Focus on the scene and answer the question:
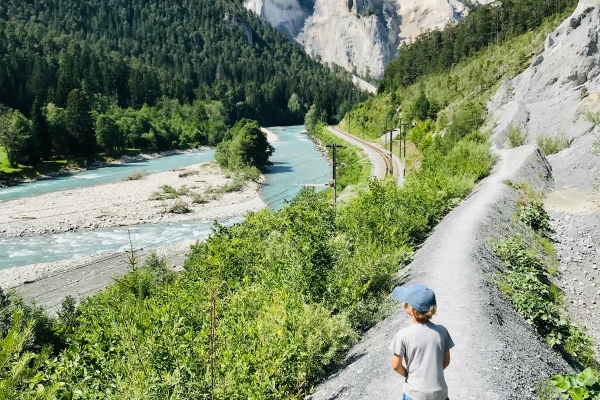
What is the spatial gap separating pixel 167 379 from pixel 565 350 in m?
9.61

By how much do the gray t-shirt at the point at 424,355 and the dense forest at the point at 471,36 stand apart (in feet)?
299

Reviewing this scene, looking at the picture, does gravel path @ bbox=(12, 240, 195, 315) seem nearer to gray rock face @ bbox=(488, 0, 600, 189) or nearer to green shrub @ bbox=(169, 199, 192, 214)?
green shrub @ bbox=(169, 199, 192, 214)

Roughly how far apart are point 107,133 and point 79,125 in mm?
4848

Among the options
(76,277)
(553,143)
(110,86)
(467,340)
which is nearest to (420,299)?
(467,340)

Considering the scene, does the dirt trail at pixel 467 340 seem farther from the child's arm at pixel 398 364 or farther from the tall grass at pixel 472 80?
the tall grass at pixel 472 80

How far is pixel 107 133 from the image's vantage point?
79.0 metres

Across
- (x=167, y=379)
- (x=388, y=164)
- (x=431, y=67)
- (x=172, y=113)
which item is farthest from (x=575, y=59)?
(x=172, y=113)

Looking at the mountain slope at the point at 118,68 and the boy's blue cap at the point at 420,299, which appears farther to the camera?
the mountain slope at the point at 118,68

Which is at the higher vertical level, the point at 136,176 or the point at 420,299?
the point at 420,299

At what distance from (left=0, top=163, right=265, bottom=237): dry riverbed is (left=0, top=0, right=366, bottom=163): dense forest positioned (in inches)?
672

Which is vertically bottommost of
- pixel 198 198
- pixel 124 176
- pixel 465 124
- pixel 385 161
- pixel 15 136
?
pixel 198 198

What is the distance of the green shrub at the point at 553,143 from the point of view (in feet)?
102

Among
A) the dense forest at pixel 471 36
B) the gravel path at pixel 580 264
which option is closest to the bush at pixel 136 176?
→ the gravel path at pixel 580 264

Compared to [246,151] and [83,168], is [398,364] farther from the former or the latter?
[83,168]
